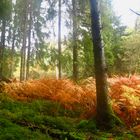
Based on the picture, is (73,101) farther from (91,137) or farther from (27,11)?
(27,11)

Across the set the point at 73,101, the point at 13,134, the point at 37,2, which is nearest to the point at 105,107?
the point at 73,101

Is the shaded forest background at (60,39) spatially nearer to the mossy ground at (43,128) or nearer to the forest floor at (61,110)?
the forest floor at (61,110)

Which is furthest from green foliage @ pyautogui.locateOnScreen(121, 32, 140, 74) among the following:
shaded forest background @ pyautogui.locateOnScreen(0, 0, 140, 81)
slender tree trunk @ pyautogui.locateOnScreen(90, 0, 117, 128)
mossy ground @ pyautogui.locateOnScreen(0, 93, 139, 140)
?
slender tree trunk @ pyautogui.locateOnScreen(90, 0, 117, 128)

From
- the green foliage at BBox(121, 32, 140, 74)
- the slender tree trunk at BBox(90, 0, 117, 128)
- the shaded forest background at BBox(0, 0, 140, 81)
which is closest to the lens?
the slender tree trunk at BBox(90, 0, 117, 128)

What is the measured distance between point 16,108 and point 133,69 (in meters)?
19.7

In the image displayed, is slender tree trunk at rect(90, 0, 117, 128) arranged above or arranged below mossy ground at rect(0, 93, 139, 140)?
above

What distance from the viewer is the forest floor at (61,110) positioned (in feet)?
23.4

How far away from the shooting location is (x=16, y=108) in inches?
382

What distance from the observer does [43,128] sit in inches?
287

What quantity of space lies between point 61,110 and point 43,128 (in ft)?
11.9

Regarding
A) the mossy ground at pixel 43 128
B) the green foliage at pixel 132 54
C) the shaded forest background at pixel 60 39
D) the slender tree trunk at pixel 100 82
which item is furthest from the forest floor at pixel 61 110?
the green foliage at pixel 132 54

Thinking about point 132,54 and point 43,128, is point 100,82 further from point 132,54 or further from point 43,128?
point 132,54

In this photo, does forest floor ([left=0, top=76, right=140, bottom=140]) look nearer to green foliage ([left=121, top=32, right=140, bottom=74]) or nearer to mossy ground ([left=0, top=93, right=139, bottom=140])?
mossy ground ([left=0, top=93, right=139, bottom=140])

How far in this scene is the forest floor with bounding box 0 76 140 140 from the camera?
714 centimetres
